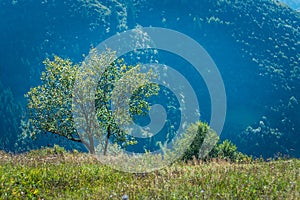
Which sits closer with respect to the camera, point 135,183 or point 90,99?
point 135,183

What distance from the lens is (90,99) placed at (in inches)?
1025

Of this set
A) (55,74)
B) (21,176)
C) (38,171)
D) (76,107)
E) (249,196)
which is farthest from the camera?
(55,74)

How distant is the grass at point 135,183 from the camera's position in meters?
7.36

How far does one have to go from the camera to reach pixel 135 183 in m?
9.01

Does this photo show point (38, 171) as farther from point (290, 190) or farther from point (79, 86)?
point (79, 86)

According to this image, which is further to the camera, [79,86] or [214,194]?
[79,86]

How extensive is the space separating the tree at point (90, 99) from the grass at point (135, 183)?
1431 cm

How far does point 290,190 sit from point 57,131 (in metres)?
21.3

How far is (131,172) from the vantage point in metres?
11.1

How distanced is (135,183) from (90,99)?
17.5 meters

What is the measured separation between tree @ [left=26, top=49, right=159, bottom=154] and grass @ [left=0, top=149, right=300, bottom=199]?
14.3 meters

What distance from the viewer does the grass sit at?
7.36m

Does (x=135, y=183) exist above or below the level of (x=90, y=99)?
below

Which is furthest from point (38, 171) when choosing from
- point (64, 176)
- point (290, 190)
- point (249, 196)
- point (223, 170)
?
point (290, 190)
